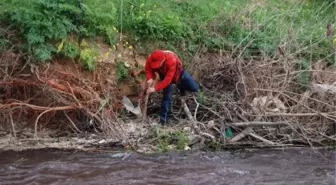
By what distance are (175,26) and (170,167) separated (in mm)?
3773

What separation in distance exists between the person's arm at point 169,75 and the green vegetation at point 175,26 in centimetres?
137

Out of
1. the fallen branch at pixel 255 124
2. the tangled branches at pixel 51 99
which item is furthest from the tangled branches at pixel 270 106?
the tangled branches at pixel 51 99

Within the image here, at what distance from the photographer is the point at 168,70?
8781 mm

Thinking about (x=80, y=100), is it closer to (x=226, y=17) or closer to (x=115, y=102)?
(x=115, y=102)

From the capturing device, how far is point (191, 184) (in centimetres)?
672

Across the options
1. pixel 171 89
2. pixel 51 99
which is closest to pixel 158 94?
pixel 171 89

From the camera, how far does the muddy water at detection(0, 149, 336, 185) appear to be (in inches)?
270

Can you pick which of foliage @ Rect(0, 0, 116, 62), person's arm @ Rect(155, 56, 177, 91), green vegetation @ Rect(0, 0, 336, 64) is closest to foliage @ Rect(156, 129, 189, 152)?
person's arm @ Rect(155, 56, 177, 91)

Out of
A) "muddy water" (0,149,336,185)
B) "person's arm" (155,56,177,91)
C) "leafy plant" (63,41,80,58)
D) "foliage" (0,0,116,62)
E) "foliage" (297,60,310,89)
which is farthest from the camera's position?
"foliage" (297,60,310,89)

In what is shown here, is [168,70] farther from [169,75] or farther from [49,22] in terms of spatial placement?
[49,22]

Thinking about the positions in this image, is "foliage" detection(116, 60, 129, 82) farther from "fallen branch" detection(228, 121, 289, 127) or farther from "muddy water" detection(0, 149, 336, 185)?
"fallen branch" detection(228, 121, 289, 127)

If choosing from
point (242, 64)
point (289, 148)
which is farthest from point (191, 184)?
point (242, 64)

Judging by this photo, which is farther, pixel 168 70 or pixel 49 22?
pixel 49 22

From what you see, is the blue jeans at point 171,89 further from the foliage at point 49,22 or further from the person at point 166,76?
the foliage at point 49,22
